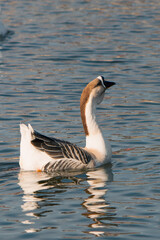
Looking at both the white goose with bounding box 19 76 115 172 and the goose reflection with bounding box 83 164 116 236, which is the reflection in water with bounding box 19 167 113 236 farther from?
the white goose with bounding box 19 76 115 172

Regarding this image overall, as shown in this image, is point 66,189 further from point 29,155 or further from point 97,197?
point 29,155

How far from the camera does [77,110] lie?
53.7ft

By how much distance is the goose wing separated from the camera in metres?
11.9

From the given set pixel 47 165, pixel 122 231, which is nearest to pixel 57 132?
pixel 47 165

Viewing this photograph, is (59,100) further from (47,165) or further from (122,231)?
(122,231)

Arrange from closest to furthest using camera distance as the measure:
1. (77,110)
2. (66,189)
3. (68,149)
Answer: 1. (66,189)
2. (68,149)
3. (77,110)

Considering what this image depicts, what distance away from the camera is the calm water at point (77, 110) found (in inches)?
376

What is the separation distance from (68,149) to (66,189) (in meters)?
1.33

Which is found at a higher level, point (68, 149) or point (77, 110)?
point (77, 110)

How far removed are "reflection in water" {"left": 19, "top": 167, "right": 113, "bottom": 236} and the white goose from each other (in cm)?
19

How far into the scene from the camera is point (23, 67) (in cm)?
2095

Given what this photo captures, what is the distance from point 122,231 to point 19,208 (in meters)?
1.88

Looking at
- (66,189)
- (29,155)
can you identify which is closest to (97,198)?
(66,189)

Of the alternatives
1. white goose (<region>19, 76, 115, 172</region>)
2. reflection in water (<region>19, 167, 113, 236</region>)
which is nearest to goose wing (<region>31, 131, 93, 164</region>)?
white goose (<region>19, 76, 115, 172</region>)
